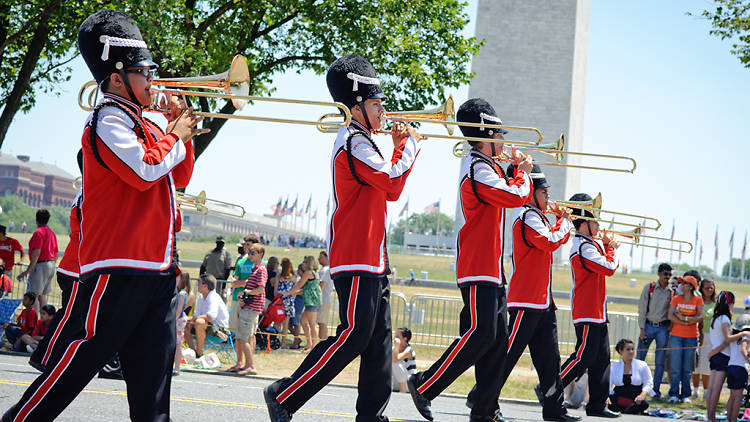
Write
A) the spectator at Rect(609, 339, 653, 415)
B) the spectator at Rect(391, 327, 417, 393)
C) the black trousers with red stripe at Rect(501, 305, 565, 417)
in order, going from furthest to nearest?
the spectator at Rect(391, 327, 417, 393), the spectator at Rect(609, 339, 653, 415), the black trousers with red stripe at Rect(501, 305, 565, 417)

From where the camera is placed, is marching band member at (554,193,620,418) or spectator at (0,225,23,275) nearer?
marching band member at (554,193,620,418)

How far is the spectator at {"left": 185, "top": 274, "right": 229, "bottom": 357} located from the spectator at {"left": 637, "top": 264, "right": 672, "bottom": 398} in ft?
20.2

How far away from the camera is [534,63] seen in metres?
51.1

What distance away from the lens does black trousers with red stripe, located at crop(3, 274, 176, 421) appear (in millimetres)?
3975

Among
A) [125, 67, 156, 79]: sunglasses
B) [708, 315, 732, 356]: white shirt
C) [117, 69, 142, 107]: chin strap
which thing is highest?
[125, 67, 156, 79]: sunglasses

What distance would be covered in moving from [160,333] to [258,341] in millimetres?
10670

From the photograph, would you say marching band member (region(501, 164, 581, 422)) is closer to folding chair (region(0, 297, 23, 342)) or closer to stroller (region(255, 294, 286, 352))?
stroller (region(255, 294, 286, 352))

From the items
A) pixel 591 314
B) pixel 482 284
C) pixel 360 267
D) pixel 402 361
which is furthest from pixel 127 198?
pixel 402 361

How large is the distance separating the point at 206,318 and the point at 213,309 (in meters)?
Answer: 0.18

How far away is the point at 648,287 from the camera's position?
12.9 m

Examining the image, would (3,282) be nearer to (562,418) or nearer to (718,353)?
(562,418)

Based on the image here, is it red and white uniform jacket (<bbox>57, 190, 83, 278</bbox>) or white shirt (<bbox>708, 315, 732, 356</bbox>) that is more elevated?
red and white uniform jacket (<bbox>57, 190, 83, 278</bbox>)

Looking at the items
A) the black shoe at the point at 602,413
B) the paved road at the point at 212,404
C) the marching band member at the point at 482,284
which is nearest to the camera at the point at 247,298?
→ the paved road at the point at 212,404

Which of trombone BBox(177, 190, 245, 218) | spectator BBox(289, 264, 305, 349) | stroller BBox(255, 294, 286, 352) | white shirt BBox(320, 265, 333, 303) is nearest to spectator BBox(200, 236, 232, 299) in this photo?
stroller BBox(255, 294, 286, 352)
